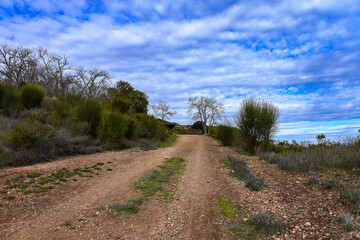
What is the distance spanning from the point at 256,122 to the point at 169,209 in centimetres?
991

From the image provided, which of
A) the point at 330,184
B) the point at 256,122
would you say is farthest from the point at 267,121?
the point at 330,184

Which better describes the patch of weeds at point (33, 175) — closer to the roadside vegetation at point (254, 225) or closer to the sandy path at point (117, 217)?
the sandy path at point (117, 217)

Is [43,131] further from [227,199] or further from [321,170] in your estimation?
[321,170]

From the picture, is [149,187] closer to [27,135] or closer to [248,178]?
[248,178]

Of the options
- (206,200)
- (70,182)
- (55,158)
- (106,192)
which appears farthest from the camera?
(55,158)

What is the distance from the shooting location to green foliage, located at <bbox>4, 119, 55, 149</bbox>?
28.5 feet

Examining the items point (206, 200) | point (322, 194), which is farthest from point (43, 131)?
point (322, 194)

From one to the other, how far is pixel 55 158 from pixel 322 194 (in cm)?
979

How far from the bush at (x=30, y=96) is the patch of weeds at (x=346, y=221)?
56.4ft

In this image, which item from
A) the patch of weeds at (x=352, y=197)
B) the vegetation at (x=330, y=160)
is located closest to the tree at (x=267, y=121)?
the vegetation at (x=330, y=160)

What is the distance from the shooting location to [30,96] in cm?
1498

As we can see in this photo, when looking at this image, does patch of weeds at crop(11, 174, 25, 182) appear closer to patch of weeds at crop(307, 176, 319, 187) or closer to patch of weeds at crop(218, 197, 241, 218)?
patch of weeds at crop(218, 197, 241, 218)

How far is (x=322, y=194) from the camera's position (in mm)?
5086

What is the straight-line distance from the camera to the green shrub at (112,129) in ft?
46.3
